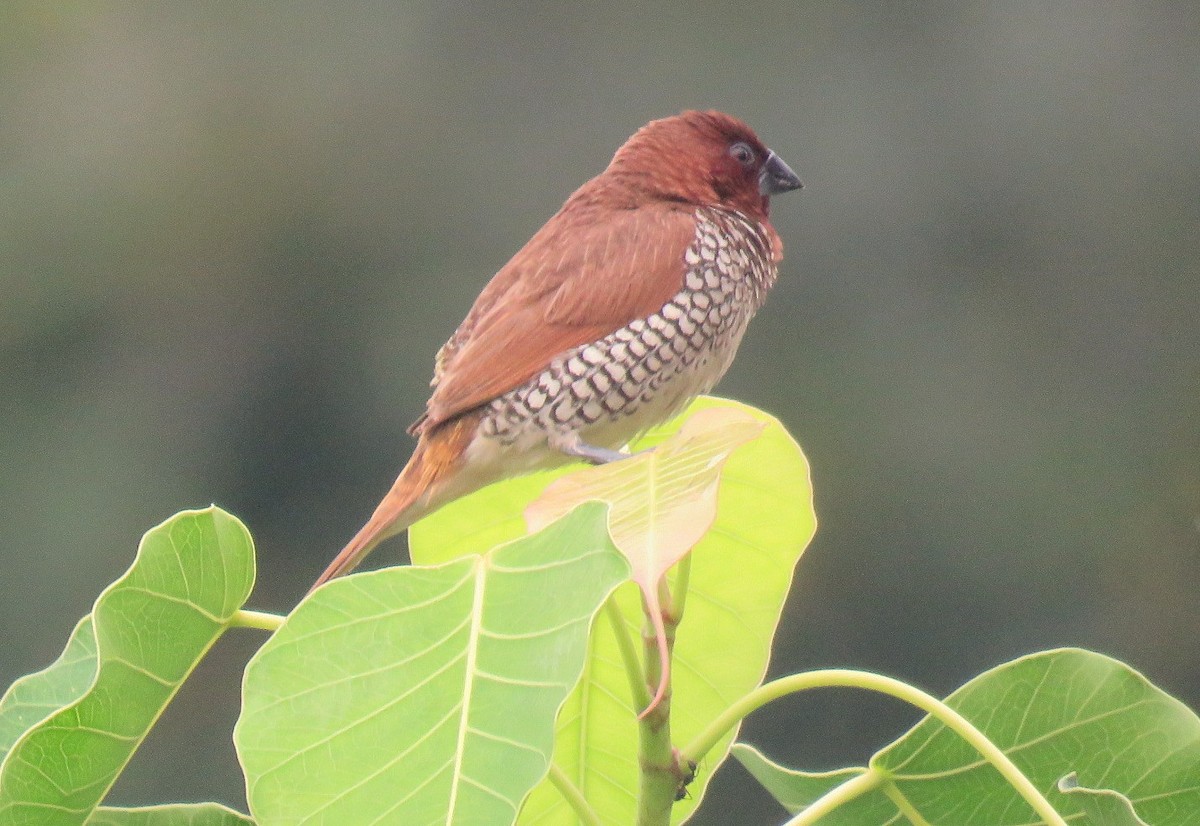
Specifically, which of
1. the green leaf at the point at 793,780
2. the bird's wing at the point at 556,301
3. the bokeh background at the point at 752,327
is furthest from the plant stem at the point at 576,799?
the bokeh background at the point at 752,327

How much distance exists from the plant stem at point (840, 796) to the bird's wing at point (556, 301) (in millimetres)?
941

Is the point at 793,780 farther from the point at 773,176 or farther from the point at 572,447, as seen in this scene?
the point at 773,176

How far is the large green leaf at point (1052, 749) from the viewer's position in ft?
3.82

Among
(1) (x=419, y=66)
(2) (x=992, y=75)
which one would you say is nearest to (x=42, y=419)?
(1) (x=419, y=66)

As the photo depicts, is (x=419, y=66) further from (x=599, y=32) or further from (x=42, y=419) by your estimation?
(x=42, y=419)

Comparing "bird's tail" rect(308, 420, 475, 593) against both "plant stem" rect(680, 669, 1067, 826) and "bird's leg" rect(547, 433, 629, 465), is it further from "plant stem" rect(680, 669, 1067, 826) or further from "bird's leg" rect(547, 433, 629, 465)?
"plant stem" rect(680, 669, 1067, 826)

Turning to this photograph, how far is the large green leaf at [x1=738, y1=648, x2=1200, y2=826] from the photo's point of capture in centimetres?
116

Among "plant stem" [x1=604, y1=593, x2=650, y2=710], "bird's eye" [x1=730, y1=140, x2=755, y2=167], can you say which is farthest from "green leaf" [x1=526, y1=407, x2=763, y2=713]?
"bird's eye" [x1=730, y1=140, x2=755, y2=167]

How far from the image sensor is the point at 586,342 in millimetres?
2115

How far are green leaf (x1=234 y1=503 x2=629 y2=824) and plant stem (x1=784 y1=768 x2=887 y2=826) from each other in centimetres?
28

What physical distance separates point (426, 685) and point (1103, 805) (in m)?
0.46

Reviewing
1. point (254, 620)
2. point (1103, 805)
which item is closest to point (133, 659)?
point (254, 620)

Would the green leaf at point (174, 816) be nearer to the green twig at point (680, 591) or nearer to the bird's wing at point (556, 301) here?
the green twig at point (680, 591)

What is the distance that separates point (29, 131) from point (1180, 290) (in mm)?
5450
